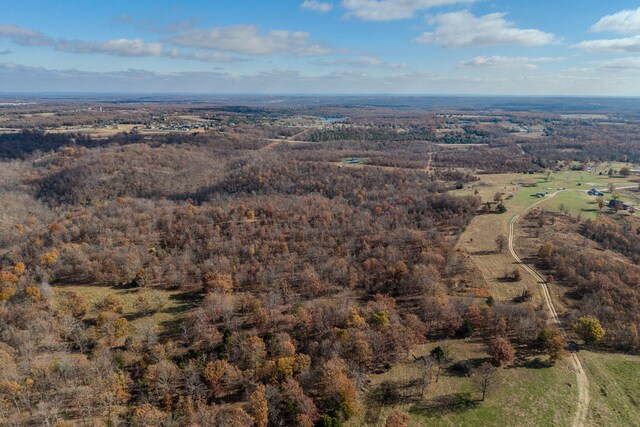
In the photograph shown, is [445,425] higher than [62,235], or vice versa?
[62,235]

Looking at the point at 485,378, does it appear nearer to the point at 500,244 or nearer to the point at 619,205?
the point at 500,244

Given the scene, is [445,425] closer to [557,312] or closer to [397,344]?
[397,344]

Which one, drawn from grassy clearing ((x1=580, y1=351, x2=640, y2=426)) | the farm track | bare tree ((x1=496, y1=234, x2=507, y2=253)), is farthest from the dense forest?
bare tree ((x1=496, y1=234, x2=507, y2=253))

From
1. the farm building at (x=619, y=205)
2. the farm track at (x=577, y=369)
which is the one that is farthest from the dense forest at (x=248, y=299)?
the farm building at (x=619, y=205)

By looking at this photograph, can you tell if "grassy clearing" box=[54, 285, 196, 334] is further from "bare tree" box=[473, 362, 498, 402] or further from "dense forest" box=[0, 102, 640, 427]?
"bare tree" box=[473, 362, 498, 402]

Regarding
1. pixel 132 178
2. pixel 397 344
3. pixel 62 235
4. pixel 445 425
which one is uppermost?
pixel 132 178

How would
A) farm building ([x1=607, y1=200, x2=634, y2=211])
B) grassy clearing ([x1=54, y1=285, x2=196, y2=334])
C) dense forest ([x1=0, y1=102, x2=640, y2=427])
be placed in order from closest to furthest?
dense forest ([x1=0, y1=102, x2=640, y2=427])
grassy clearing ([x1=54, y1=285, x2=196, y2=334])
farm building ([x1=607, y1=200, x2=634, y2=211])

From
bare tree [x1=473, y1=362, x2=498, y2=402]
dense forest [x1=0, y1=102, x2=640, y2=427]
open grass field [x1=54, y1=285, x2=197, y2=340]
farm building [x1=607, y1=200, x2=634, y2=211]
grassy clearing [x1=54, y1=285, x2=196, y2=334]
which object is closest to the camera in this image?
dense forest [x1=0, y1=102, x2=640, y2=427]

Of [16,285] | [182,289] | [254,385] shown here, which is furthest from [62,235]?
[254,385]

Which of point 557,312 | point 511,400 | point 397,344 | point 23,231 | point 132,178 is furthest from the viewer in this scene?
point 132,178
